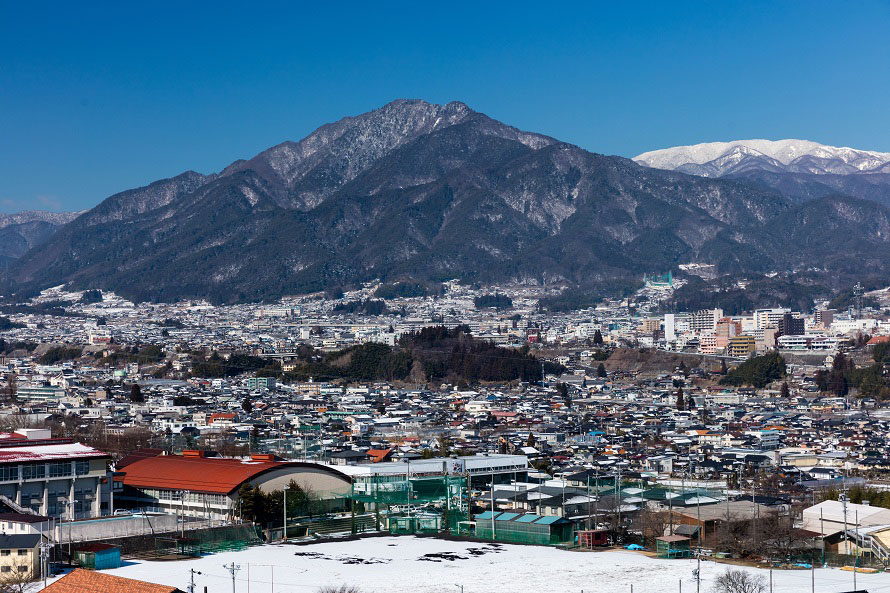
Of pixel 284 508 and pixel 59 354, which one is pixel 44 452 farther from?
pixel 59 354

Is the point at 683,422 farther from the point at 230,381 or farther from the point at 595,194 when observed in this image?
the point at 595,194

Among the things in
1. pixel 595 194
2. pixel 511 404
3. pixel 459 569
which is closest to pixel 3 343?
pixel 511 404

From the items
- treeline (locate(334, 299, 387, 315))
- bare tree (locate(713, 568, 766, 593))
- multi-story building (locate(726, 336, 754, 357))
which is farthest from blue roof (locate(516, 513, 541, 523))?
treeline (locate(334, 299, 387, 315))

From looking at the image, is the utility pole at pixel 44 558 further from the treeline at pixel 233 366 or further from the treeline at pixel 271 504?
the treeline at pixel 233 366

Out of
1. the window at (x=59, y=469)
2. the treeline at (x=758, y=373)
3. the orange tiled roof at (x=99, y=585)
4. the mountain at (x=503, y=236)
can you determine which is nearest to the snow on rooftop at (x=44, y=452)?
the window at (x=59, y=469)

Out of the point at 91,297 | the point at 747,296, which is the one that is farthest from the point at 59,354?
the point at 91,297

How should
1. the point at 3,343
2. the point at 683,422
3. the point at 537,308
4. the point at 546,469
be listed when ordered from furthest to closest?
1. the point at 537,308
2. the point at 3,343
3. the point at 683,422
4. the point at 546,469
